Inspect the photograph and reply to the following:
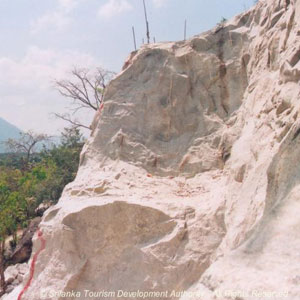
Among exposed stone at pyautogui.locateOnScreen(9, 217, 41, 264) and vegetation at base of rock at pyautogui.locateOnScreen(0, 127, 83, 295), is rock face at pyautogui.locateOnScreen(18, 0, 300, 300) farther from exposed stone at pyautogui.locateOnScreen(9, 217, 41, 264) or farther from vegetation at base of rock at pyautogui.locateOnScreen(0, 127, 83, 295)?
vegetation at base of rock at pyautogui.locateOnScreen(0, 127, 83, 295)

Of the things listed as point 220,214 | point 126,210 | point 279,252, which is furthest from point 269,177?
point 126,210

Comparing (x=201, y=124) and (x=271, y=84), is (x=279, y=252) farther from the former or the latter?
(x=201, y=124)

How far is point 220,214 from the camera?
5.00 meters

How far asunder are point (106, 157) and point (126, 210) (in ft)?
6.14

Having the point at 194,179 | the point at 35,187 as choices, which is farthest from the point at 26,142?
the point at 194,179

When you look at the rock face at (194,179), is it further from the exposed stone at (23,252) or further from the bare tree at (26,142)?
the bare tree at (26,142)

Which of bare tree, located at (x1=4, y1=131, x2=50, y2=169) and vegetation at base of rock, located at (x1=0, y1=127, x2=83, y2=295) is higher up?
bare tree, located at (x1=4, y1=131, x2=50, y2=169)

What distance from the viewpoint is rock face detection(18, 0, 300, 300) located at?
2240mm

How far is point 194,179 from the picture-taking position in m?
6.57

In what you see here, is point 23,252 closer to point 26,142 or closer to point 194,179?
point 194,179

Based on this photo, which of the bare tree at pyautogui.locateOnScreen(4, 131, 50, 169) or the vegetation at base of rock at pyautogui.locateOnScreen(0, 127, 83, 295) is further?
the bare tree at pyautogui.locateOnScreen(4, 131, 50, 169)

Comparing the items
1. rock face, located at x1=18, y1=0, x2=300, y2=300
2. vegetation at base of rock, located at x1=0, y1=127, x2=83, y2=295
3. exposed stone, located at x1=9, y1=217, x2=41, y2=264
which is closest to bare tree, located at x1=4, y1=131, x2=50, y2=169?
vegetation at base of rock, located at x1=0, y1=127, x2=83, y2=295

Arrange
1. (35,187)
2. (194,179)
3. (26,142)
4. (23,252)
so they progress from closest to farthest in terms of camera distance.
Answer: (194,179) < (23,252) < (35,187) < (26,142)

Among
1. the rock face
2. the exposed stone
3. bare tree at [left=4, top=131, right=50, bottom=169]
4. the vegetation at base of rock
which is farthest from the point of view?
bare tree at [left=4, top=131, right=50, bottom=169]
